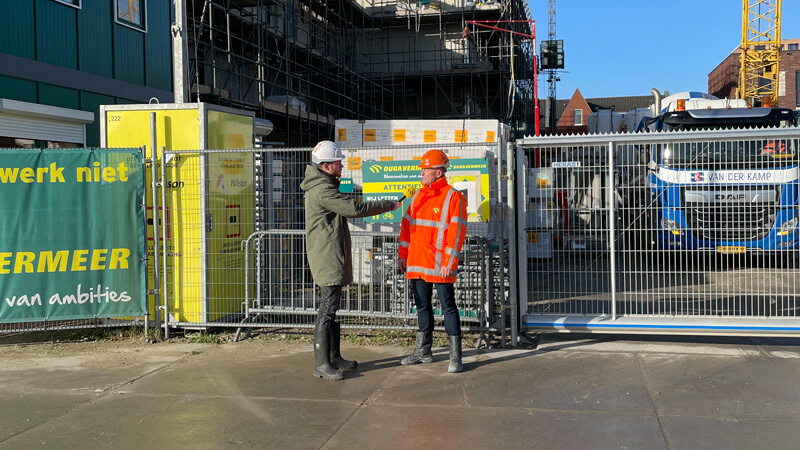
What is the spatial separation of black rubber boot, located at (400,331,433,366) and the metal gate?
3.43ft

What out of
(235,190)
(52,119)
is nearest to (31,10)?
(52,119)

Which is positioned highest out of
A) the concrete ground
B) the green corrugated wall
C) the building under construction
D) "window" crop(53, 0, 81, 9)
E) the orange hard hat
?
the building under construction

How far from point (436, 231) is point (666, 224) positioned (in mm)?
2171

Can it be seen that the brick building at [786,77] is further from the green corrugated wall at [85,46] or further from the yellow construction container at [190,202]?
the yellow construction container at [190,202]

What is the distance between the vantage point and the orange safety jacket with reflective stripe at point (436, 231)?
5957 millimetres

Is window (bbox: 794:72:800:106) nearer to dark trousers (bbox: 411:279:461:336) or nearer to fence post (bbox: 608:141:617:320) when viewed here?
fence post (bbox: 608:141:617:320)

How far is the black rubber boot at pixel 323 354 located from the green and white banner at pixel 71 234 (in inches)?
101

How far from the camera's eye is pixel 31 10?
12297 millimetres

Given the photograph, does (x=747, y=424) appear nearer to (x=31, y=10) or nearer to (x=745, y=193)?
(x=745, y=193)

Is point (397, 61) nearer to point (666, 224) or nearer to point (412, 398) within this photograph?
point (666, 224)

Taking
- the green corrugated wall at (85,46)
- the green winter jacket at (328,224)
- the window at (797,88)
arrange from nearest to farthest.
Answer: the green winter jacket at (328,224)
the green corrugated wall at (85,46)
the window at (797,88)

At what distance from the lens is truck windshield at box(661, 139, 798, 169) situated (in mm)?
6258

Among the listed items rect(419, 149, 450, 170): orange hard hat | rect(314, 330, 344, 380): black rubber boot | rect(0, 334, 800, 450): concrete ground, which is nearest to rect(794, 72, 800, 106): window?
rect(0, 334, 800, 450): concrete ground

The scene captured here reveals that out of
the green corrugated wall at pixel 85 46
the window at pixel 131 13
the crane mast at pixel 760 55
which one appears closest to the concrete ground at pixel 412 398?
the green corrugated wall at pixel 85 46
